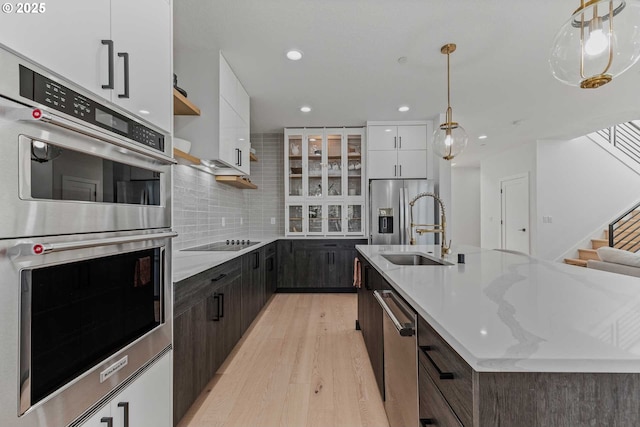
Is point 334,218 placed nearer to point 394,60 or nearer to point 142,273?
point 394,60

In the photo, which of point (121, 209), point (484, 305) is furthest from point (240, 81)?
point (484, 305)

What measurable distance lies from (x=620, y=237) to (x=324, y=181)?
5553mm

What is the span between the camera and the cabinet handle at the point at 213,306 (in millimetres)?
1874

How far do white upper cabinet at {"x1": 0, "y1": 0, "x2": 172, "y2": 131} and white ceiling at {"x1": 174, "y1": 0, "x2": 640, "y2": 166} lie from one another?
1083 millimetres

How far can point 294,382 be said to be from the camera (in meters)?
2.05

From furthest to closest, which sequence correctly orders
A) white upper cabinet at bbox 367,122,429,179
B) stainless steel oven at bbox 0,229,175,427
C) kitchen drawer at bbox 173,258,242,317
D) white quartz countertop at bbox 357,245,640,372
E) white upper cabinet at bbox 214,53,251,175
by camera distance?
white upper cabinet at bbox 367,122,429,179 → white upper cabinet at bbox 214,53,251,175 → kitchen drawer at bbox 173,258,242,317 → stainless steel oven at bbox 0,229,175,427 → white quartz countertop at bbox 357,245,640,372

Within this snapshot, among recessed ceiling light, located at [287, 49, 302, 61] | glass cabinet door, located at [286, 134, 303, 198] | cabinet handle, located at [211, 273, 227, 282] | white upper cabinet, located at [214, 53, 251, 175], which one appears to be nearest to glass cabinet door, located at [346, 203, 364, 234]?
glass cabinet door, located at [286, 134, 303, 198]

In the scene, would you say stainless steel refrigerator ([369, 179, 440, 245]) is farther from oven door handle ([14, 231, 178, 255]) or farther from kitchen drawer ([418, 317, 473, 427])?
oven door handle ([14, 231, 178, 255])

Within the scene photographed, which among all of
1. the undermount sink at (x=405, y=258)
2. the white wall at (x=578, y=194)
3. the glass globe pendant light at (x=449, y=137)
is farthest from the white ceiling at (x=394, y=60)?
the undermount sink at (x=405, y=258)

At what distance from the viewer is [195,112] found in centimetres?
249

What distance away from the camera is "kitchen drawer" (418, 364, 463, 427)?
2.46 ft

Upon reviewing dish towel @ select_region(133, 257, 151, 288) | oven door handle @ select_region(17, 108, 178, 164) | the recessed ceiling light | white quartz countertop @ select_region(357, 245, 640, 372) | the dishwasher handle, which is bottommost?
the dishwasher handle

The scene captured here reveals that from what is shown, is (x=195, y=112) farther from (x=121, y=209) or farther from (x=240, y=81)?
(x=121, y=209)

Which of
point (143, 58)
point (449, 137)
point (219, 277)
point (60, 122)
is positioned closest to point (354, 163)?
point (449, 137)
